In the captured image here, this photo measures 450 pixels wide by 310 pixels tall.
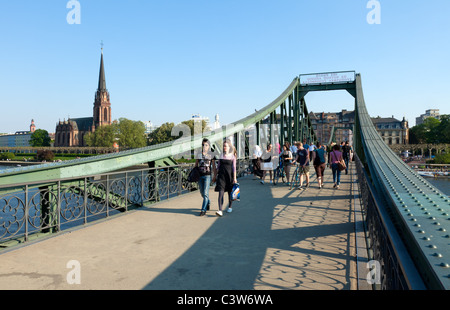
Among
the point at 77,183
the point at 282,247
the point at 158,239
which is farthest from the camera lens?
the point at 77,183

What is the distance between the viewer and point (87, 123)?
134 m

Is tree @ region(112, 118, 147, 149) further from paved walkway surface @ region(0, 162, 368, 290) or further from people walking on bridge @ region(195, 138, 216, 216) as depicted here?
paved walkway surface @ region(0, 162, 368, 290)

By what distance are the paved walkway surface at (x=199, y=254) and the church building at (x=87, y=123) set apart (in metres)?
118

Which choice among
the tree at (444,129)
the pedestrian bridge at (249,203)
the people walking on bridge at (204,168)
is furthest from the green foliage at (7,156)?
the tree at (444,129)

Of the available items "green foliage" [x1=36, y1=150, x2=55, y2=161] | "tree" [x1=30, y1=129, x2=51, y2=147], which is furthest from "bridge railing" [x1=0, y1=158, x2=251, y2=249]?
"tree" [x1=30, y1=129, x2=51, y2=147]

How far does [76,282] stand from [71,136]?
14276 centimetres

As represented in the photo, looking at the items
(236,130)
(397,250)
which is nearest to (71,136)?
(236,130)

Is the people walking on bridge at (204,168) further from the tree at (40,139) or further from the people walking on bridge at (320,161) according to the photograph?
the tree at (40,139)

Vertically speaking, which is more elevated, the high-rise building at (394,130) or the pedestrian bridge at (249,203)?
the high-rise building at (394,130)

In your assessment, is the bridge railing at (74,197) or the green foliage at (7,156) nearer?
the bridge railing at (74,197)

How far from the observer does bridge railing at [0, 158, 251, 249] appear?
14.3 feet

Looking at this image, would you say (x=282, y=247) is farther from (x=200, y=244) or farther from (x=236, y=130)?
(x=236, y=130)

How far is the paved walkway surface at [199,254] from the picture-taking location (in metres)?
A: 3.07
